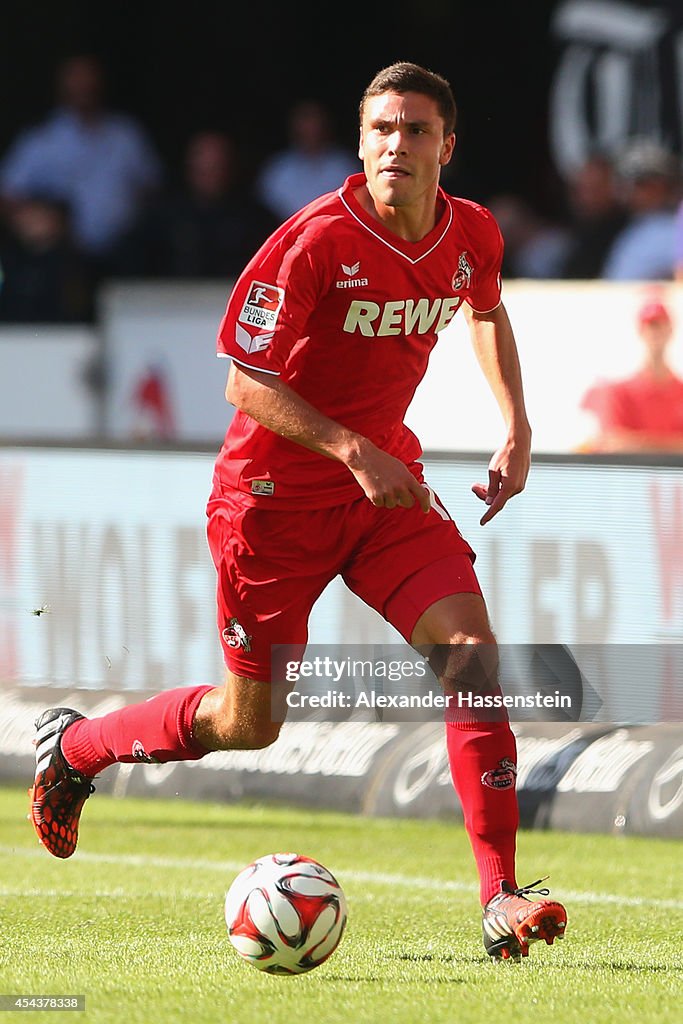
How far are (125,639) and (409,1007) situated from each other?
4912 mm

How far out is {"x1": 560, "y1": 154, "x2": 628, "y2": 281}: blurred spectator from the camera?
15852 mm

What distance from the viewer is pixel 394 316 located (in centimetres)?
577

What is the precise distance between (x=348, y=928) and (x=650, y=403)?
723 centimetres

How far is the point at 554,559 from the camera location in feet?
29.3

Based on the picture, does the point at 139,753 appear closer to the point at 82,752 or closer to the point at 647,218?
the point at 82,752

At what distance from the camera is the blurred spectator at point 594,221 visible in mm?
15852

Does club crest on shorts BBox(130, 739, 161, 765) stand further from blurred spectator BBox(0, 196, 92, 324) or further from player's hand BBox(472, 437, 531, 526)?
blurred spectator BBox(0, 196, 92, 324)

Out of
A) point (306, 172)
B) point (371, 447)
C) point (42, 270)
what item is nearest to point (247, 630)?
point (371, 447)

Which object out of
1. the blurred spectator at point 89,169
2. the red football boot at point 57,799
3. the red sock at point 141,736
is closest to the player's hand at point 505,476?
the red sock at point 141,736

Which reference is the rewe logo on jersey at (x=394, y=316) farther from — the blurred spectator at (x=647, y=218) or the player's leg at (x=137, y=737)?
the blurred spectator at (x=647, y=218)

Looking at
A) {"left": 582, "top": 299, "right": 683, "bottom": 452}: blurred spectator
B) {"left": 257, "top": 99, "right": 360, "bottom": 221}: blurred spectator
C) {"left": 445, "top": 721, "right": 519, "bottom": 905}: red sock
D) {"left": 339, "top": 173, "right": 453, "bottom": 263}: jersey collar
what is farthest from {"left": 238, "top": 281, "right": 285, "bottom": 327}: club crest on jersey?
{"left": 257, "top": 99, "right": 360, "bottom": 221}: blurred spectator

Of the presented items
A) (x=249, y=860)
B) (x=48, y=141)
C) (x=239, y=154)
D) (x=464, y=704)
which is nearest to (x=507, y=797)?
(x=464, y=704)

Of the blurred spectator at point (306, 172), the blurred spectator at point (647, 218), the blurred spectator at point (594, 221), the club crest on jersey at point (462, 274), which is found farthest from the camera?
the blurred spectator at point (306, 172)

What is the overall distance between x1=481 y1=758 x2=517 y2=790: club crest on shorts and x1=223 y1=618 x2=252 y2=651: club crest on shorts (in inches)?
33.1
